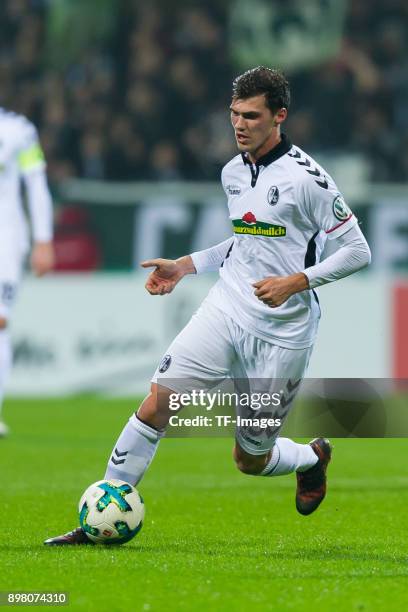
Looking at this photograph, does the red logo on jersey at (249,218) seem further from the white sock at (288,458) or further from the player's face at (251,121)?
the white sock at (288,458)

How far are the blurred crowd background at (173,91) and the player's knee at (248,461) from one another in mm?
9009

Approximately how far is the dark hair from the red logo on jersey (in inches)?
17.2

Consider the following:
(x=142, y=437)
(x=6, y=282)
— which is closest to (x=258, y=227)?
(x=142, y=437)

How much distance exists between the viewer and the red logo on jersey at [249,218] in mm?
5684

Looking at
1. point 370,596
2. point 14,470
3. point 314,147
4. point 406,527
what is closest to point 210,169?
point 314,147

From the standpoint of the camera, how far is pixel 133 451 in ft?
18.2

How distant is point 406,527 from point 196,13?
35.6 ft

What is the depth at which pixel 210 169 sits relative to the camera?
15.1m

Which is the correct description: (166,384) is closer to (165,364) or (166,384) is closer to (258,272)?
(165,364)

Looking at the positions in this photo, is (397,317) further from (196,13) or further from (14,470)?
(14,470)

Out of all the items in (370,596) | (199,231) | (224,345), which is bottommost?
(199,231)

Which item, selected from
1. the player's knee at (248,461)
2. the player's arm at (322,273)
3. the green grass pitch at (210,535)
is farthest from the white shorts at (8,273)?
the player's arm at (322,273)

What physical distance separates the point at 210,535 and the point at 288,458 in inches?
21.7

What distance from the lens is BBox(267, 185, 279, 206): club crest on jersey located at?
562cm
